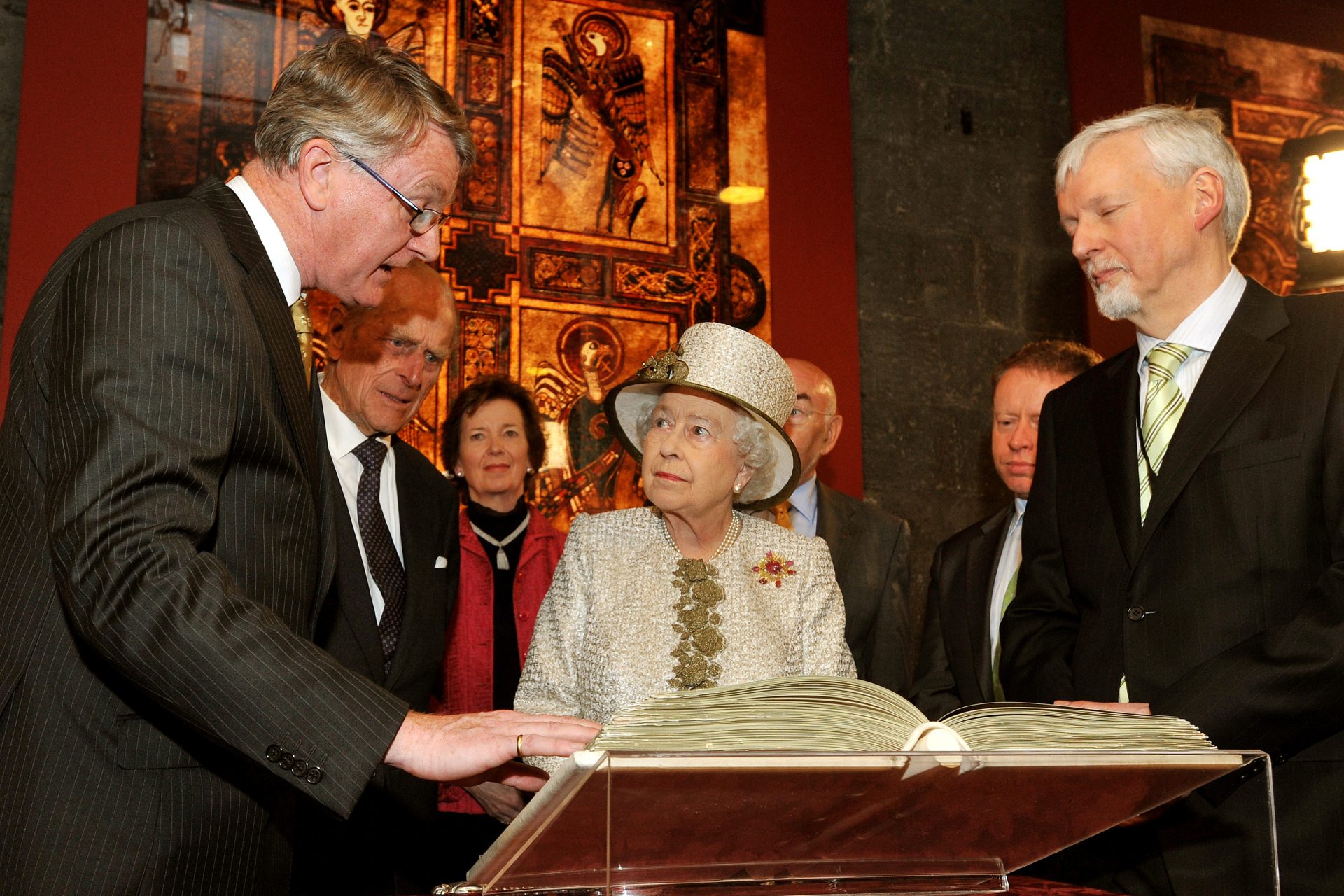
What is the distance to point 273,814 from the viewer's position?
5.65 ft

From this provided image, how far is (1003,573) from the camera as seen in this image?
364 centimetres

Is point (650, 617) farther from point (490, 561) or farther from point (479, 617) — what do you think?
point (490, 561)

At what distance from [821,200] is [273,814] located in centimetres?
431

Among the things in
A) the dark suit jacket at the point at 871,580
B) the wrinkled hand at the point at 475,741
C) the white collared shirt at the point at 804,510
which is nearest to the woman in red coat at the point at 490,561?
the white collared shirt at the point at 804,510

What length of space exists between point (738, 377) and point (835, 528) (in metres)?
1.46

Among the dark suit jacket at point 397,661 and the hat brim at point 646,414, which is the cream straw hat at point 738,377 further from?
the dark suit jacket at point 397,661

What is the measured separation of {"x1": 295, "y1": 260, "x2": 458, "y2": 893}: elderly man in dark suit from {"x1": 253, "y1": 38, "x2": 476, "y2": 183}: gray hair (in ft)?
2.79

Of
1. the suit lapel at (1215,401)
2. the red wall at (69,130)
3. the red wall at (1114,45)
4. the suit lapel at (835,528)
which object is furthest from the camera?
the red wall at (1114,45)

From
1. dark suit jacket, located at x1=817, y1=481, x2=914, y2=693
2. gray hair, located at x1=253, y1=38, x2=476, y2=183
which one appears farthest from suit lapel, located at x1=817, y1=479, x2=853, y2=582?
gray hair, located at x1=253, y1=38, x2=476, y2=183

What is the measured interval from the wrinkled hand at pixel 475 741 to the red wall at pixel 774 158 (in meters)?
3.36

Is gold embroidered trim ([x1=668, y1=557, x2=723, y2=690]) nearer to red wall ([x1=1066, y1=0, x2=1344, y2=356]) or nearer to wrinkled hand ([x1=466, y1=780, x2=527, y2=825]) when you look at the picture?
wrinkled hand ([x1=466, y1=780, x2=527, y2=825])

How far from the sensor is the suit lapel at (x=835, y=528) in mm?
4004

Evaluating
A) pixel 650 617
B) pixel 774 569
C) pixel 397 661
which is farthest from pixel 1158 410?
pixel 397 661

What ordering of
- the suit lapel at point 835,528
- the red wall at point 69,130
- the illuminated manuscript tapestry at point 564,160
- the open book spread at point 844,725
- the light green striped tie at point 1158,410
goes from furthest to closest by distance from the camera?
the illuminated manuscript tapestry at point 564,160 < the red wall at point 69,130 < the suit lapel at point 835,528 < the light green striped tie at point 1158,410 < the open book spread at point 844,725
